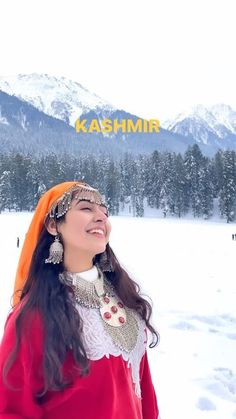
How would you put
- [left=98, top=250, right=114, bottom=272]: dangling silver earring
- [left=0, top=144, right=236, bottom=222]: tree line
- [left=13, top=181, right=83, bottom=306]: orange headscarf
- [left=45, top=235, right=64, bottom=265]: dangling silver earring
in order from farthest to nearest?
[left=0, top=144, right=236, bottom=222]: tree line
[left=98, top=250, right=114, bottom=272]: dangling silver earring
[left=13, top=181, right=83, bottom=306]: orange headscarf
[left=45, top=235, right=64, bottom=265]: dangling silver earring

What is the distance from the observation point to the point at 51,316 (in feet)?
6.88

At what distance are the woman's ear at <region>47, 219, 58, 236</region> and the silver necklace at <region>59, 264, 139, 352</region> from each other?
0.77ft

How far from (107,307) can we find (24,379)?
0.61m

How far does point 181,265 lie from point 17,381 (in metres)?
15.5

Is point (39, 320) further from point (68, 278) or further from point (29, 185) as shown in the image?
point (29, 185)

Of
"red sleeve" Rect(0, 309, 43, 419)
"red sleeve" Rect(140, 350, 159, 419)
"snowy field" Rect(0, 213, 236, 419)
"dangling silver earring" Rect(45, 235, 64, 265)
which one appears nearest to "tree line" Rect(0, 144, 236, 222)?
"snowy field" Rect(0, 213, 236, 419)

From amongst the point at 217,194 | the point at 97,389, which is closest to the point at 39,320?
the point at 97,389

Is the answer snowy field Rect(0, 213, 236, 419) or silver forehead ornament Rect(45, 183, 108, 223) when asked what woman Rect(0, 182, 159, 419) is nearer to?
silver forehead ornament Rect(45, 183, 108, 223)

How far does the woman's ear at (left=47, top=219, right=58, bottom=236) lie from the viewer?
2.34 m

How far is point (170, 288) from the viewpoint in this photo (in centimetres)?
1173

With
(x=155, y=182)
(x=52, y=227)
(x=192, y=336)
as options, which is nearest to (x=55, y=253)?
(x=52, y=227)

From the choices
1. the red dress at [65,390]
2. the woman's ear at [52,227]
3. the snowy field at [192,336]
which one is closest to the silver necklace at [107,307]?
the red dress at [65,390]

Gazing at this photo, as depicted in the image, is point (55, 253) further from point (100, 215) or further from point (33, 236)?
point (100, 215)

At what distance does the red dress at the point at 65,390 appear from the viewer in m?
1.98
